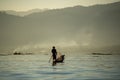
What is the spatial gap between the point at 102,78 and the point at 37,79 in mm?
4504

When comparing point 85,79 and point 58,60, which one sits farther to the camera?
point 58,60

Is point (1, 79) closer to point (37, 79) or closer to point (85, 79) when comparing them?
point (37, 79)

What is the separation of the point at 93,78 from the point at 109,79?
1.29 m

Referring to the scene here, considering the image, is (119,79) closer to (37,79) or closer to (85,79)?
(85,79)

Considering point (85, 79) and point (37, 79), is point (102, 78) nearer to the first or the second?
point (85, 79)

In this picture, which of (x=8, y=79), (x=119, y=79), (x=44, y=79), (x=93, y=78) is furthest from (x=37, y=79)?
(x=119, y=79)

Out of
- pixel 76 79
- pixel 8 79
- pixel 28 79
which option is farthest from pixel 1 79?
pixel 76 79

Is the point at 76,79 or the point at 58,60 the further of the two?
the point at 58,60

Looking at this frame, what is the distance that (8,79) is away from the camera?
70.4 feet

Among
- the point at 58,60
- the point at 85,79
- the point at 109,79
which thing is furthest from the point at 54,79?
the point at 58,60

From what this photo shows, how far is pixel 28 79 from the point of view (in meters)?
21.3

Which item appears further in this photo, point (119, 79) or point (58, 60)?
point (58, 60)

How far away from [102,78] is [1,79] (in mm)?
7030

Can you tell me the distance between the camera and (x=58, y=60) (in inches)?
1705
